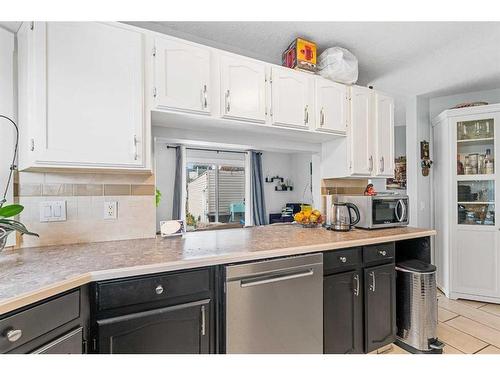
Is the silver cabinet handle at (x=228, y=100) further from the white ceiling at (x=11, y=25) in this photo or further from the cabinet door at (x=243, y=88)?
the white ceiling at (x=11, y=25)

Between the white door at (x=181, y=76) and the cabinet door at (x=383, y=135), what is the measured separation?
160 cm

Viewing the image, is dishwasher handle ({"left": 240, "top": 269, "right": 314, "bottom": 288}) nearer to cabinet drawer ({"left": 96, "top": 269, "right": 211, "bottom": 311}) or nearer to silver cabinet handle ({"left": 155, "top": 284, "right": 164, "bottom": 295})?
cabinet drawer ({"left": 96, "top": 269, "right": 211, "bottom": 311})

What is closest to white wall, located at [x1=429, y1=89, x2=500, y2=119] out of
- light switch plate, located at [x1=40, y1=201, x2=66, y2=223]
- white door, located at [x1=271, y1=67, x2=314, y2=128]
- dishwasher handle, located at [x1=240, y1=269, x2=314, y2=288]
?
white door, located at [x1=271, y1=67, x2=314, y2=128]

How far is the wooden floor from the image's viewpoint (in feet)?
6.86

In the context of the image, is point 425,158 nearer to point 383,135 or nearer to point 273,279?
point 383,135

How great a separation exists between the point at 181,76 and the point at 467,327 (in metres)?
3.16

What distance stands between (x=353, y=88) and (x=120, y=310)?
2308mm

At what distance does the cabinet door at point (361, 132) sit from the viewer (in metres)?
2.35

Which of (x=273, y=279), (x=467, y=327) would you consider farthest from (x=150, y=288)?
(x=467, y=327)

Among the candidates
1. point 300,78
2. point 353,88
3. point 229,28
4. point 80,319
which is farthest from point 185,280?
point 353,88

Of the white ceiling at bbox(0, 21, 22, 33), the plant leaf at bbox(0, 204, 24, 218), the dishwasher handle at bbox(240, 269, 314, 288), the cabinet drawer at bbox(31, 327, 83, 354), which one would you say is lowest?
the cabinet drawer at bbox(31, 327, 83, 354)

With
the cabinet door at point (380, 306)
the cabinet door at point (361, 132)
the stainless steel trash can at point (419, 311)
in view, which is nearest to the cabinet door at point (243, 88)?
the cabinet door at point (361, 132)

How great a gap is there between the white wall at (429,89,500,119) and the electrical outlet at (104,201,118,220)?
12.9 feet

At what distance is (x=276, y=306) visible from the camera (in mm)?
1525
